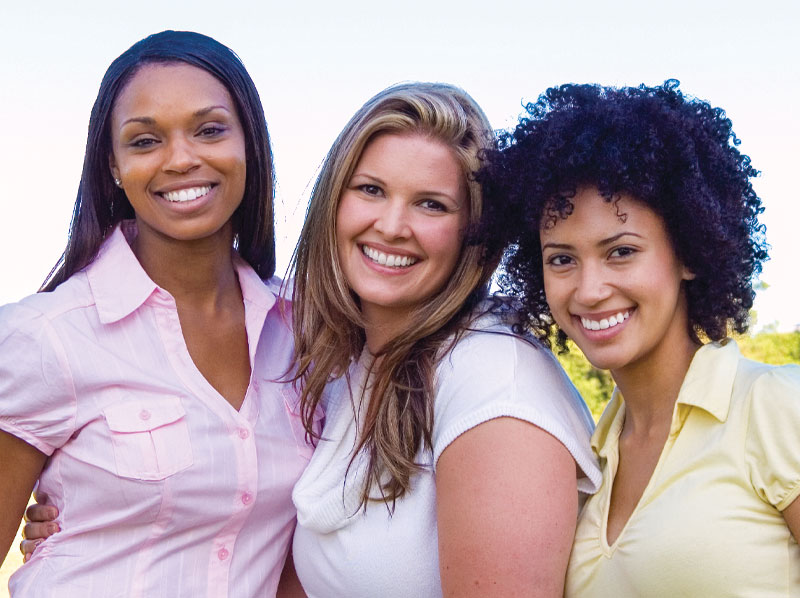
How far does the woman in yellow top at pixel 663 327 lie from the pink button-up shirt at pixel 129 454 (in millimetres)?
1002

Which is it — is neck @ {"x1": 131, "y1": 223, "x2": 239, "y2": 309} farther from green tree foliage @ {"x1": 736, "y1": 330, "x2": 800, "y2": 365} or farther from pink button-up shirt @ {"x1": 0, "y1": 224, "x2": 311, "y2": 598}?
green tree foliage @ {"x1": 736, "y1": 330, "x2": 800, "y2": 365}

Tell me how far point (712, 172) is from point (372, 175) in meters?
0.99

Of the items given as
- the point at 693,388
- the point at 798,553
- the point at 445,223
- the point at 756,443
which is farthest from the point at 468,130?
the point at 798,553

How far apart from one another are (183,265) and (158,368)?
42 cm

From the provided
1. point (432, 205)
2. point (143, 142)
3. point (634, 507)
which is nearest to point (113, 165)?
point (143, 142)

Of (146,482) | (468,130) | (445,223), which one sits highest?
(468,130)

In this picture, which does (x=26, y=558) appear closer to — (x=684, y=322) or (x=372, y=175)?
(x=372, y=175)

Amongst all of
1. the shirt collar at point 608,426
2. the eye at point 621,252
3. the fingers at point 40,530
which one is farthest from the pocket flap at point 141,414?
the eye at point 621,252

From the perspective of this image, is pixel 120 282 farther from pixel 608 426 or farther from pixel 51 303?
pixel 608 426

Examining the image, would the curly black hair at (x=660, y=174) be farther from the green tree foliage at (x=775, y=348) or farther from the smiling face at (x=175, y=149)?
the green tree foliage at (x=775, y=348)

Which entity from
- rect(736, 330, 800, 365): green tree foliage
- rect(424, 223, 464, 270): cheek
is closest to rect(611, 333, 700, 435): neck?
rect(424, 223, 464, 270): cheek

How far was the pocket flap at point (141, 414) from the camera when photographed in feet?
8.79

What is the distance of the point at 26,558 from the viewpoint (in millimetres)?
2836

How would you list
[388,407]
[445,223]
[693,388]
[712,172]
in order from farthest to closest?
[445,223] → [388,407] → [712,172] → [693,388]
